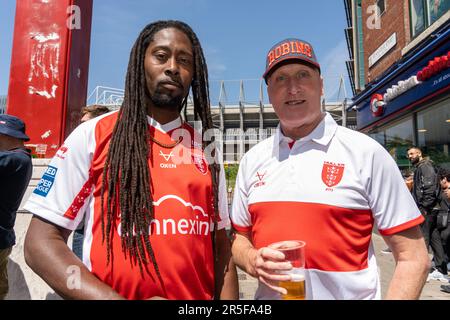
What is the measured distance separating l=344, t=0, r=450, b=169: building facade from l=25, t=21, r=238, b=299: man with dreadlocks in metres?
7.65

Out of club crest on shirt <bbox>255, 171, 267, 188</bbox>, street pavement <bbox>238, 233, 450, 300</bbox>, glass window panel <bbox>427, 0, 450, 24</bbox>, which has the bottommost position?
street pavement <bbox>238, 233, 450, 300</bbox>

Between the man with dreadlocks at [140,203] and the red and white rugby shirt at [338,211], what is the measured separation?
1.03 ft

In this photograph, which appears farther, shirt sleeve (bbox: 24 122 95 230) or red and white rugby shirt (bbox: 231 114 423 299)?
red and white rugby shirt (bbox: 231 114 423 299)

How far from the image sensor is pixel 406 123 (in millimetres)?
9336

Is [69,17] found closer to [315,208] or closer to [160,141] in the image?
[160,141]

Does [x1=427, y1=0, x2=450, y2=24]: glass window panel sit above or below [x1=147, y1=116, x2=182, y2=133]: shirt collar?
above

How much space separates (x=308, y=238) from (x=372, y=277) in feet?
1.14

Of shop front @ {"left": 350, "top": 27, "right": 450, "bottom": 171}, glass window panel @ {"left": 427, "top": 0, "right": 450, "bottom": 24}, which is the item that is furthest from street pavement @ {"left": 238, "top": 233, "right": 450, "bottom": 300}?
glass window panel @ {"left": 427, "top": 0, "right": 450, "bottom": 24}

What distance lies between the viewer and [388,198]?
1.35 m

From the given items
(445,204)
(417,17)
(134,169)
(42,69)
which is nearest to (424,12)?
(417,17)

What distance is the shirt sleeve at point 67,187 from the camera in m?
1.21

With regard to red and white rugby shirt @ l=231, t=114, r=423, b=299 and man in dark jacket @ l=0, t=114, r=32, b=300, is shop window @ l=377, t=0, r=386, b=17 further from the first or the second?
man in dark jacket @ l=0, t=114, r=32, b=300

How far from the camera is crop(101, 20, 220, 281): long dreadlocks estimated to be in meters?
1.25

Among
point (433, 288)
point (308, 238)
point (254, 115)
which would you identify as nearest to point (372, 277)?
point (308, 238)
